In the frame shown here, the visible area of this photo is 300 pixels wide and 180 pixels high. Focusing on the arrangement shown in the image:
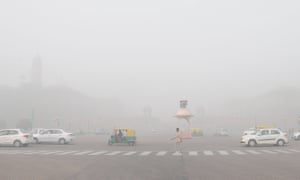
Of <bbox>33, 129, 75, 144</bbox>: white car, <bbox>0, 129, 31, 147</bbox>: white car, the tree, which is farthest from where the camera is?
the tree

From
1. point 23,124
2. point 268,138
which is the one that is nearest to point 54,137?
point 268,138

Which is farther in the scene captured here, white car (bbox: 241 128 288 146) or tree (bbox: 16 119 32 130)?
tree (bbox: 16 119 32 130)

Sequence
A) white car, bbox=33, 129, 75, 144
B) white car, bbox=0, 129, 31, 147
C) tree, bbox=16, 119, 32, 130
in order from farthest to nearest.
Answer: tree, bbox=16, 119, 32, 130 < white car, bbox=33, 129, 75, 144 < white car, bbox=0, 129, 31, 147

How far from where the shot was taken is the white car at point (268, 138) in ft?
100

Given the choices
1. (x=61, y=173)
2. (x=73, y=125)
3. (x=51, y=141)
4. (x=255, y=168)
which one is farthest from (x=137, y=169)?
(x=73, y=125)

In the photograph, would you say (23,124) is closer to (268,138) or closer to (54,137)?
(54,137)

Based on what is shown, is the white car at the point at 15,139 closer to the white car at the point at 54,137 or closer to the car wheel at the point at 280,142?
the white car at the point at 54,137

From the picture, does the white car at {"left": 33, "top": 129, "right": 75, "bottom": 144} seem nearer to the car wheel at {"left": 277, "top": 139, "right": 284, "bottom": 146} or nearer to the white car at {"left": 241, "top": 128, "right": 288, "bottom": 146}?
the white car at {"left": 241, "top": 128, "right": 288, "bottom": 146}

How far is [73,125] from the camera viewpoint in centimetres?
16738

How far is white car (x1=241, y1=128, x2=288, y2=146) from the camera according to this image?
3050 cm

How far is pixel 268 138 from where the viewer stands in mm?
30703

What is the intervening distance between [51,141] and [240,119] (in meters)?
172

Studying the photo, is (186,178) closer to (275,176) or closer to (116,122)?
(275,176)

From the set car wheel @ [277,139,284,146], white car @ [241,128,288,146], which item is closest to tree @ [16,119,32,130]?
white car @ [241,128,288,146]
